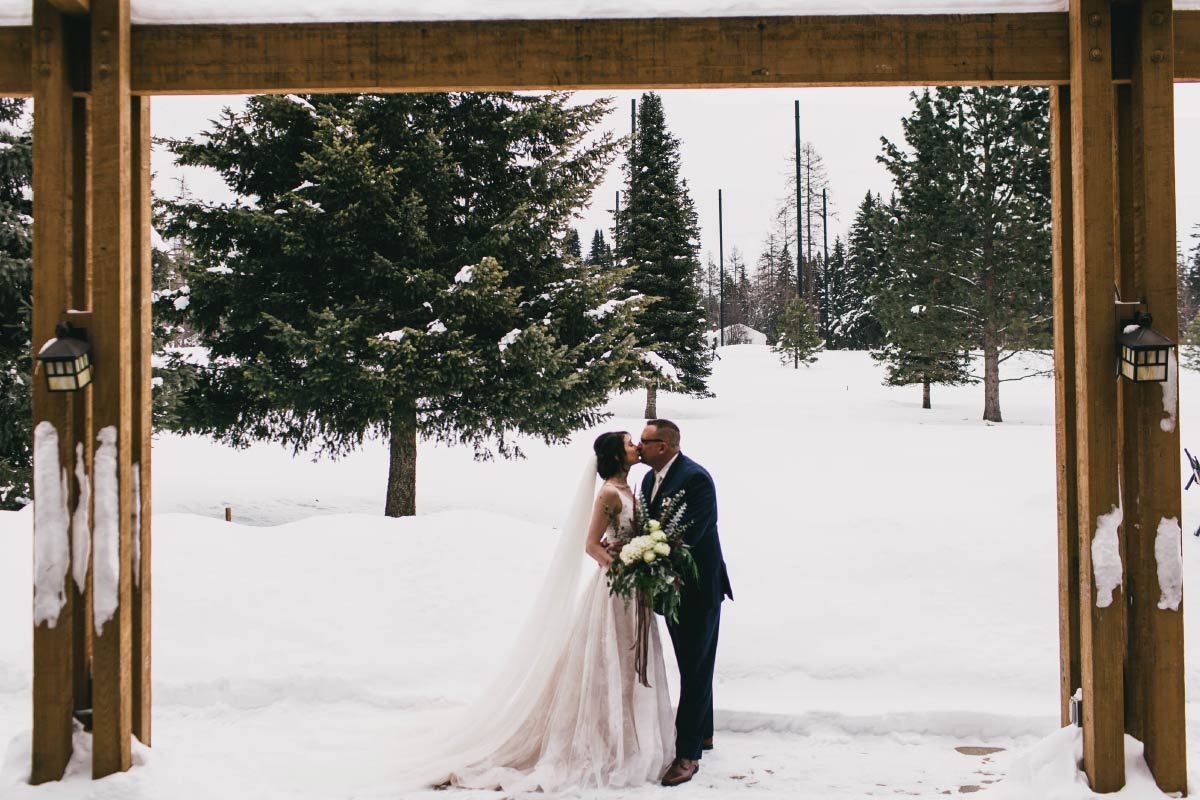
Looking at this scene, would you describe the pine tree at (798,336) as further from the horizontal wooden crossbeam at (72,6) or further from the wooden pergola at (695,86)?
the horizontal wooden crossbeam at (72,6)

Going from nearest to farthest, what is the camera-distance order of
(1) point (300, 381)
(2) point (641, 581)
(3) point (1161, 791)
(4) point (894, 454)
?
(3) point (1161, 791) < (2) point (641, 581) < (1) point (300, 381) < (4) point (894, 454)

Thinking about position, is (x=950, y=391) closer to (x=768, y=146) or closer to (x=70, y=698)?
(x=768, y=146)

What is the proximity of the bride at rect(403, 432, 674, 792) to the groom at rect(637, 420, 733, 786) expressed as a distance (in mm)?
112

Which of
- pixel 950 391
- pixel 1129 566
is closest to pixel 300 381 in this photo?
pixel 1129 566

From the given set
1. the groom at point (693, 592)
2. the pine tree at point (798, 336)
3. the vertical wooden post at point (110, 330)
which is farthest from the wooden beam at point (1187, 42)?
the pine tree at point (798, 336)

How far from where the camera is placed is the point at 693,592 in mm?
4578

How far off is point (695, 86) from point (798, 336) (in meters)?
34.5

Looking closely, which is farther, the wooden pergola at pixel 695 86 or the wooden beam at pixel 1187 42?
the wooden beam at pixel 1187 42

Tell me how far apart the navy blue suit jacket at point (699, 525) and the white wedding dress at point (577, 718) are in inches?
10.5

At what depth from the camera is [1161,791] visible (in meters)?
3.68

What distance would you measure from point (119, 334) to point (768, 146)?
Answer: 47.4 meters

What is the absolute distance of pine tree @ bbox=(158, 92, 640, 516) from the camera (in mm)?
9664

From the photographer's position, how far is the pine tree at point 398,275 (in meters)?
9.66

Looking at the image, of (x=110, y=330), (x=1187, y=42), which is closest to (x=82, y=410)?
(x=110, y=330)
